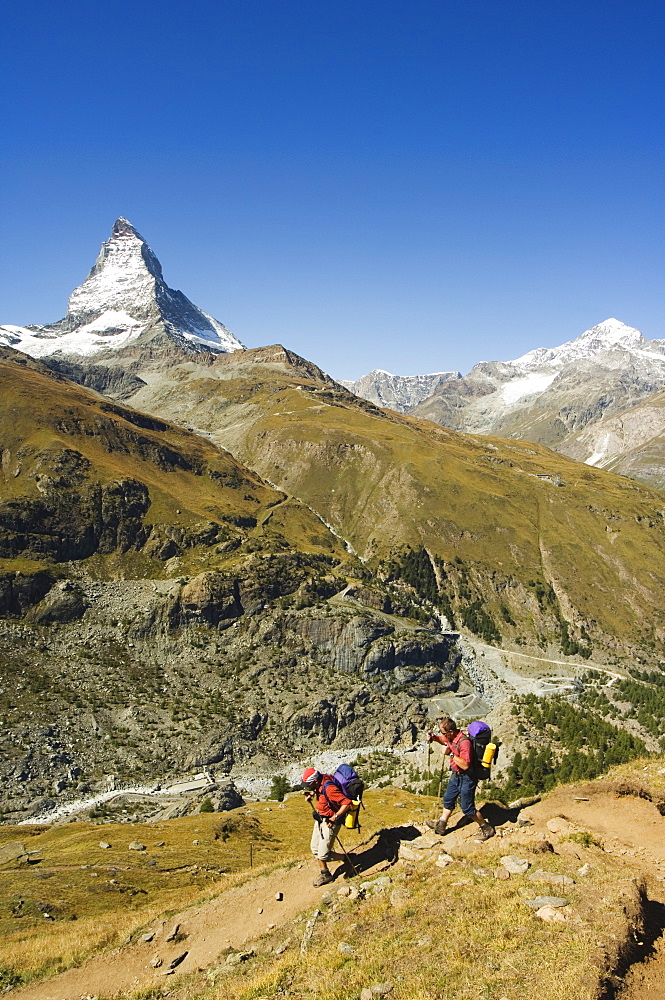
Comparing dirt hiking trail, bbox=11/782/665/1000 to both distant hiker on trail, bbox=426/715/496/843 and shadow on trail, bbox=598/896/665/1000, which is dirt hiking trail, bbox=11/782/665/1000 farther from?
distant hiker on trail, bbox=426/715/496/843

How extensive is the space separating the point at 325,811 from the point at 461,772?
5.56 meters

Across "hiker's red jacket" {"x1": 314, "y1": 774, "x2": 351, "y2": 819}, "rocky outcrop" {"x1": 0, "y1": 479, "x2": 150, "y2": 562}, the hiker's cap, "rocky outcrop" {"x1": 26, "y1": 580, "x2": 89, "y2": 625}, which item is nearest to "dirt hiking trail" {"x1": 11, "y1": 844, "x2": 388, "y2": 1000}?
"hiker's red jacket" {"x1": 314, "y1": 774, "x2": 351, "y2": 819}

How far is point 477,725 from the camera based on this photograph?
826 inches

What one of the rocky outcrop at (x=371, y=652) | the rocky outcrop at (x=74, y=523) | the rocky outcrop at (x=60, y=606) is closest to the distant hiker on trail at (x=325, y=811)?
the rocky outcrop at (x=371, y=652)

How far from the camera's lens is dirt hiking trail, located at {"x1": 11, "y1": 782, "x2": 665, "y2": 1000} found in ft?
64.7

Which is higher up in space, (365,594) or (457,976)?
(457,976)

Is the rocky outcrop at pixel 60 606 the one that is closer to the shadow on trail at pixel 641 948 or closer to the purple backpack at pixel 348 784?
the purple backpack at pixel 348 784

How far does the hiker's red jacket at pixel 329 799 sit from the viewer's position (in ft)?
66.9

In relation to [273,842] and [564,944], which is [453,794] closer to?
[564,944]

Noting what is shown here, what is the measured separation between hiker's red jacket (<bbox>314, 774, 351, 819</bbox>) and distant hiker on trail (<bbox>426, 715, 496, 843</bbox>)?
13.2 ft

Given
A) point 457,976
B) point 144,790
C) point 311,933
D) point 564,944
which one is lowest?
point 144,790

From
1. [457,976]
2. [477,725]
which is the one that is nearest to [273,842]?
[477,725]

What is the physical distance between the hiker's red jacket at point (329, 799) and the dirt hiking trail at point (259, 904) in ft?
9.87

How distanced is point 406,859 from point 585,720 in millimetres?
134175
